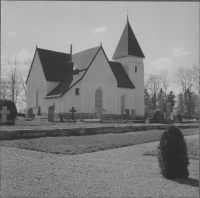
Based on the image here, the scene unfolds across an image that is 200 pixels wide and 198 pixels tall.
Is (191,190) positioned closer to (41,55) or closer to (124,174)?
(124,174)

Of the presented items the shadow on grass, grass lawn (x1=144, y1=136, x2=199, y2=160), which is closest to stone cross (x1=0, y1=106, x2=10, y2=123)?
grass lawn (x1=144, y1=136, x2=199, y2=160)

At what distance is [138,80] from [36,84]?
14560 millimetres

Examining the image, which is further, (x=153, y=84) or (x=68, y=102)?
(x=153, y=84)

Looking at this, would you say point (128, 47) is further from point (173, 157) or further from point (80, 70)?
point (173, 157)

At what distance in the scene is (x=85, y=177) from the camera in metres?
5.42

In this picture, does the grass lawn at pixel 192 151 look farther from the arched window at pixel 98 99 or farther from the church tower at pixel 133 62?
the church tower at pixel 133 62

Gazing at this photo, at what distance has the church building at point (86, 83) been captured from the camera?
2908cm

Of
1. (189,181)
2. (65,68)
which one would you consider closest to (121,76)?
(65,68)

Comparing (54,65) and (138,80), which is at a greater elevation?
(54,65)

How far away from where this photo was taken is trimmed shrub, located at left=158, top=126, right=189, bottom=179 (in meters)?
5.57

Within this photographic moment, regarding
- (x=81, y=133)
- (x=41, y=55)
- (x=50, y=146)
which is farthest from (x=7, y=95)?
(x=50, y=146)

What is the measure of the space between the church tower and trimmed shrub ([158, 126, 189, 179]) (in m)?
30.6

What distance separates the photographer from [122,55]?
37.5m

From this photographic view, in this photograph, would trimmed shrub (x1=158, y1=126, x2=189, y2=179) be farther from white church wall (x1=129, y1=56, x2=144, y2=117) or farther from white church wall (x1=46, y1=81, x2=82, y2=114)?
white church wall (x1=129, y1=56, x2=144, y2=117)
